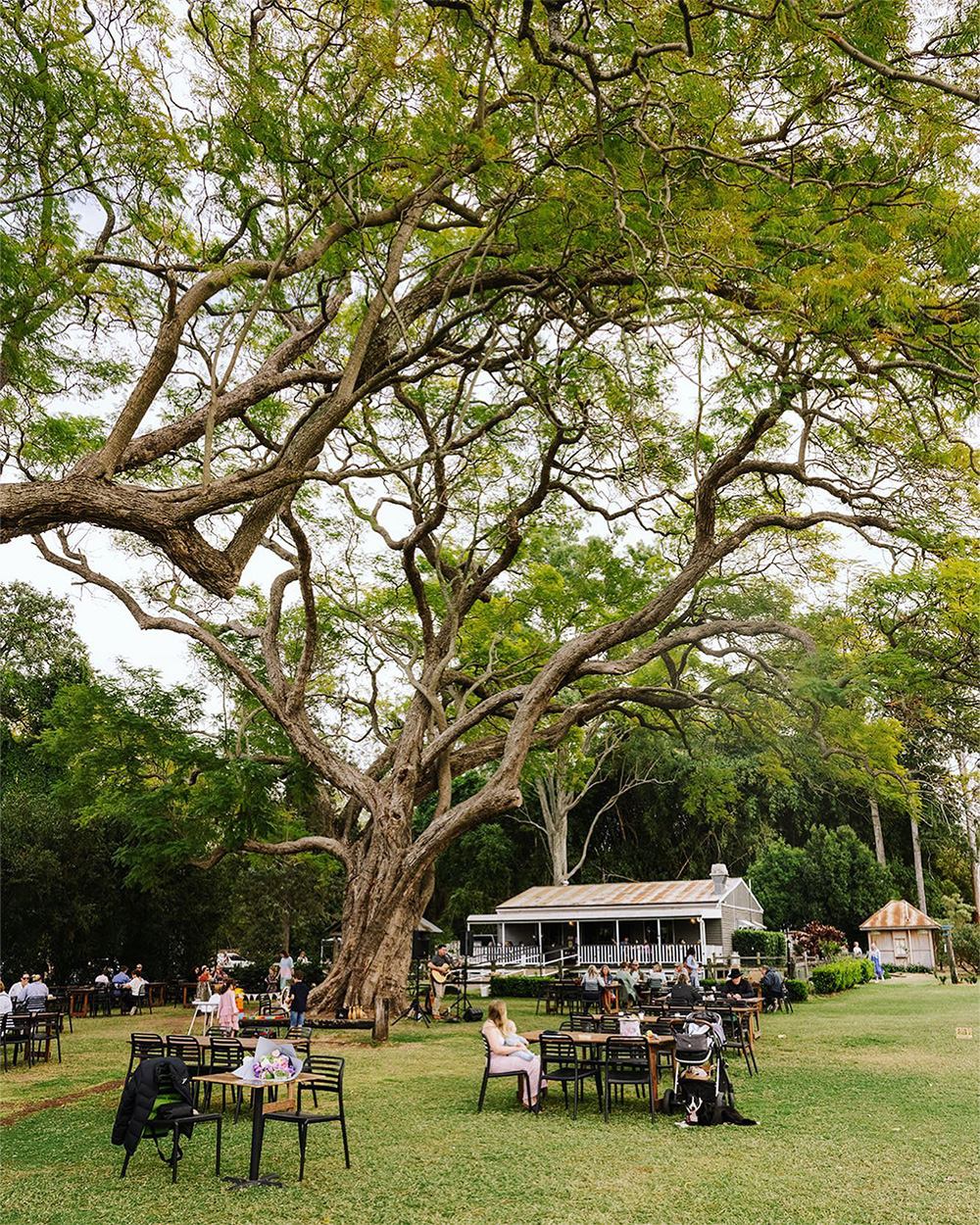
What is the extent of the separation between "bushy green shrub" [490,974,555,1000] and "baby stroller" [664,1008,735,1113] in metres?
15.6

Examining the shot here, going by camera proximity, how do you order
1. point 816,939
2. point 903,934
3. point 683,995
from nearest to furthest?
point 683,995
point 816,939
point 903,934

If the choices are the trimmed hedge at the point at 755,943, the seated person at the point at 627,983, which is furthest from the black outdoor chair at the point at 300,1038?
the trimmed hedge at the point at 755,943

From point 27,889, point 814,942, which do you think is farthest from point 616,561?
point 814,942

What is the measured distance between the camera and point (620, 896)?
27875 millimetres

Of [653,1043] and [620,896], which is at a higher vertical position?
[620,896]

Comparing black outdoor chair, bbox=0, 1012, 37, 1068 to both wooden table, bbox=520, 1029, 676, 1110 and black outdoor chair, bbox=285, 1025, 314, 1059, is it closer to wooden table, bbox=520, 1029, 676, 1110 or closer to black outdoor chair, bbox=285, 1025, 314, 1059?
black outdoor chair, bbox=285, 1025, 314, 1059

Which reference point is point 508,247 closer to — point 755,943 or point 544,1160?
point 544,1160

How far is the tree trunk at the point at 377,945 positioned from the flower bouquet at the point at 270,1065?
27.5 ft

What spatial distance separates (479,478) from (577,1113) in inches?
441

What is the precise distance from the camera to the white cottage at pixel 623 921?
87.0ft

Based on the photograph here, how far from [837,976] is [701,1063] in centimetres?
1911

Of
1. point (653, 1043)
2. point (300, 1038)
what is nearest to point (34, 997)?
point (300, 1038)

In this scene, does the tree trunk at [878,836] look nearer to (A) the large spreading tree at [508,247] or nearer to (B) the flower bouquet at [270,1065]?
(A) the large spreading tree at [508,247]

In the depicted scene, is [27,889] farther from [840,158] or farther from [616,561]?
[840,158]
